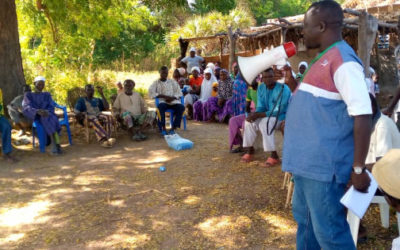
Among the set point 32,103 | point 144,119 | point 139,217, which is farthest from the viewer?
point 144,119

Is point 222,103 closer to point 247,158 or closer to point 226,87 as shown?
point 226,87

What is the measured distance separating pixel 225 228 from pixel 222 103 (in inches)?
224

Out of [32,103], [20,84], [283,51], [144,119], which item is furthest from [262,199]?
[20,84]

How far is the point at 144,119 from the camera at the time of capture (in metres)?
7.51

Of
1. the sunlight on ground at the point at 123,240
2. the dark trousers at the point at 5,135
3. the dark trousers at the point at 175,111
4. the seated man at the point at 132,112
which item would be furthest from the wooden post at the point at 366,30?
the dark trousers at the point at 5,135

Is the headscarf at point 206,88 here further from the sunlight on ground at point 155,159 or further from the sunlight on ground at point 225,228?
the sunlight on ground at point 225,228

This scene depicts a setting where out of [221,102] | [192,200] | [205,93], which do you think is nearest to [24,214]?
[192,200]

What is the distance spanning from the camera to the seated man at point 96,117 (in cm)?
705

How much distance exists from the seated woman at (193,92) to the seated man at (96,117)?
113 inches

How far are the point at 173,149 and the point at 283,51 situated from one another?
4.44 meters

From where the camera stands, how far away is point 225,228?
346 cm

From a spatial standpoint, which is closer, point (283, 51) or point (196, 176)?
point (283, 51)

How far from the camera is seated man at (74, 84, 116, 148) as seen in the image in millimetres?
7048

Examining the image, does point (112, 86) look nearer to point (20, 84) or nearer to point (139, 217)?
point (20, 84)
